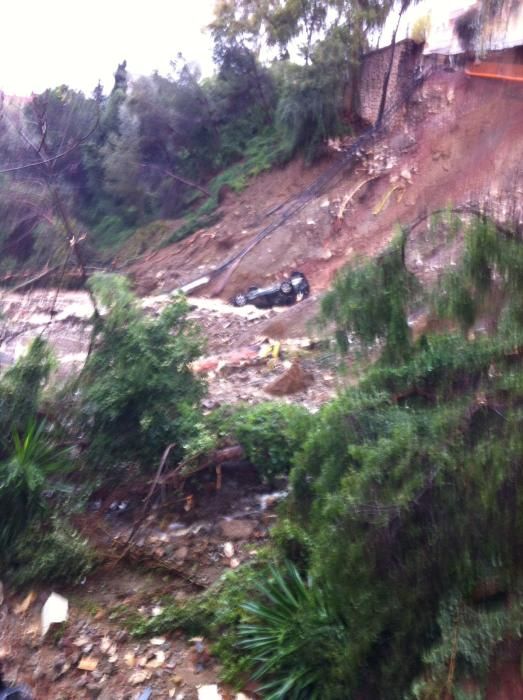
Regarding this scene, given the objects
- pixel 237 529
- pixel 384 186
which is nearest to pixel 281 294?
pixel 384 186

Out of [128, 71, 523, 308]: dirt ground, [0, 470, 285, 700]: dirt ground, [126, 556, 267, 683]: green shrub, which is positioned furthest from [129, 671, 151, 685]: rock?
[128, 71, 523, 308]: dirt ground

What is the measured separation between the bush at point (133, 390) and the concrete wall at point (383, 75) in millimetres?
15352

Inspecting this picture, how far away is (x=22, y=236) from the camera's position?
11242mm

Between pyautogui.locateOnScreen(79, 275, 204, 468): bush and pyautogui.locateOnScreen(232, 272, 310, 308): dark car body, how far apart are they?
1009 centimetres

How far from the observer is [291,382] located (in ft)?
35.3

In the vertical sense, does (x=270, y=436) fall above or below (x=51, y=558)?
above

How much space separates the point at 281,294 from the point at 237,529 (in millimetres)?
11310

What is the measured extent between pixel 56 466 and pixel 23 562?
3.28 feet

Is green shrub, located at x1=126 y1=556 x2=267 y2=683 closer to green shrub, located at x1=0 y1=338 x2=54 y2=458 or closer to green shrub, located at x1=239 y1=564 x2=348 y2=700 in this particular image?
green shrub, located at x1=239 y1=564 x2=348 y2=700

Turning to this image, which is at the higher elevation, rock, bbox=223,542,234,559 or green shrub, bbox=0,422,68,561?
green shrub, bbox=0,422,68,561

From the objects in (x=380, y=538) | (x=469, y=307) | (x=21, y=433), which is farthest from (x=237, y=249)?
(x=380, y=538)

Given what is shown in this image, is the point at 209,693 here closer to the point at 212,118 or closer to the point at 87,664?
the point at 87,664

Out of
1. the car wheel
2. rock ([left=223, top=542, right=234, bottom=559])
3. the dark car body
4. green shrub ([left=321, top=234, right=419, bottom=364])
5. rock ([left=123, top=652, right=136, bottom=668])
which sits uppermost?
green shrub ([left=321, top=234, right=419, bottom=364])

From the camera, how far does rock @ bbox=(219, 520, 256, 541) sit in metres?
7.46
